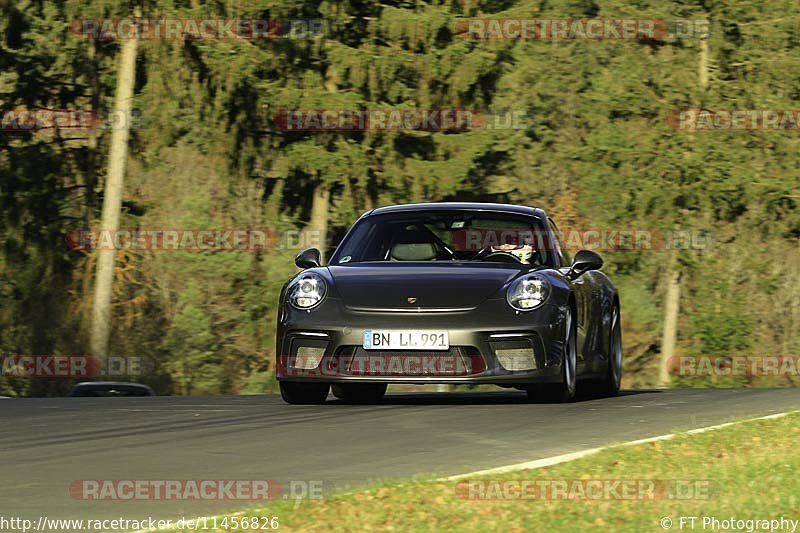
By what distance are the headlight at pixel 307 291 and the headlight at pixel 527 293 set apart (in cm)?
137

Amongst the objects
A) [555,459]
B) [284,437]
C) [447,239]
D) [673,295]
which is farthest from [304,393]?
[673,295]

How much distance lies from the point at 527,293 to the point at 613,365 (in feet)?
9.57

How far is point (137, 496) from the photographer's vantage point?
732cm

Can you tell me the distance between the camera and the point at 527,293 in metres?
11.8

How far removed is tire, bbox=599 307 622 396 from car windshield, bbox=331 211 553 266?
172 centimetres

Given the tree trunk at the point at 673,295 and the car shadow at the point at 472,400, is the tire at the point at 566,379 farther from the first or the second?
the tree trunk at the point at 673,295

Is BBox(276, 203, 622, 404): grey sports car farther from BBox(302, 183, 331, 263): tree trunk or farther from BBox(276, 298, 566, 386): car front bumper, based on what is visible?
BBox(302, 183, 331, 263): tree trunk

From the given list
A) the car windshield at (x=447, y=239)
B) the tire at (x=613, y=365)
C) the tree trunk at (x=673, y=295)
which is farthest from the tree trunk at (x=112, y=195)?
the car windshield at (x=447, y=239)

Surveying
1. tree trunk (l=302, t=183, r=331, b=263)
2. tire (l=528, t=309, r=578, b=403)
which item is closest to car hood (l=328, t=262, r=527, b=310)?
tire (l=528, t=309, r=578, b=403)

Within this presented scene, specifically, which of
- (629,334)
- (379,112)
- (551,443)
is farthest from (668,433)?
(629,334)

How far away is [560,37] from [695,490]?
45.2 meters

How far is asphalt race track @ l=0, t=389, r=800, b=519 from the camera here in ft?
25.9

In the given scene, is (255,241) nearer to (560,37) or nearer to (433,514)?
(560,37)

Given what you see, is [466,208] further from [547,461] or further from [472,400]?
[547,461]
